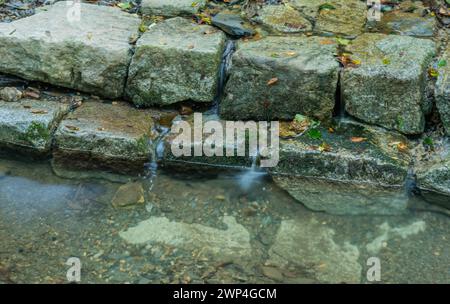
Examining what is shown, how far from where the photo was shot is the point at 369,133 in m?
4.30

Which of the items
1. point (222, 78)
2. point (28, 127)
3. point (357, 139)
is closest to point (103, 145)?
point (28, 127)

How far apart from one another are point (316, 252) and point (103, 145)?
1.89 meters

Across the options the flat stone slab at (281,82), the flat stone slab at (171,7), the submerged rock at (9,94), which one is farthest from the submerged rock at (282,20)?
the submerged rock at (9,94)

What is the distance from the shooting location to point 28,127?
436cm

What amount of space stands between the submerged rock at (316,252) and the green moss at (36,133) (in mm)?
2053

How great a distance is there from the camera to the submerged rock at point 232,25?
15.8 feet

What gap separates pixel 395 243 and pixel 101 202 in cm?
211

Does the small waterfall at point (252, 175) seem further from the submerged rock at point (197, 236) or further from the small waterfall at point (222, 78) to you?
the small waterfall at point (222, 78)

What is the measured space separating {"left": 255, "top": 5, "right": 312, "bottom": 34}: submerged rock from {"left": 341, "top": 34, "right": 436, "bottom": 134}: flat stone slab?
27.8 inches

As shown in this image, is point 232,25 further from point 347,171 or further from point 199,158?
point 347,171

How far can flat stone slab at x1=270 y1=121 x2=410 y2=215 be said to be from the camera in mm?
3992

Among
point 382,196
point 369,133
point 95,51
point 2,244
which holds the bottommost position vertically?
point 2,244
